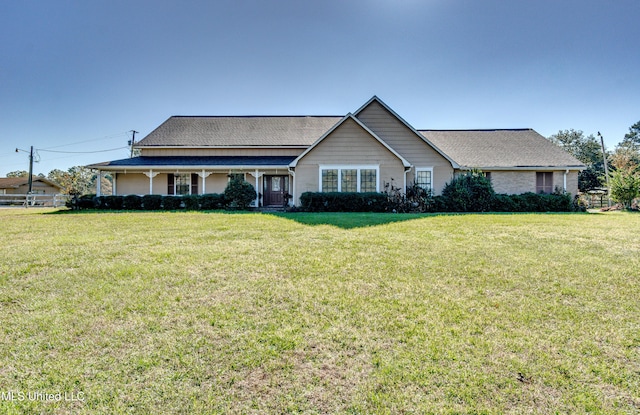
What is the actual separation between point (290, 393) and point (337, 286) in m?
2.21

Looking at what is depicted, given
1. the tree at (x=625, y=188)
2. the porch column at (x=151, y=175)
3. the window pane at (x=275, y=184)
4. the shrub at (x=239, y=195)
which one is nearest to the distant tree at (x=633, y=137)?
the tree at (x=625, y=188)

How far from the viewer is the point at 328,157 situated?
16609 mm

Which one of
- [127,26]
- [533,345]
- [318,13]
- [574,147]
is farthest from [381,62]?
[574,147]

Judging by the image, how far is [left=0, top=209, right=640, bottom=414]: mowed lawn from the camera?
237 cm

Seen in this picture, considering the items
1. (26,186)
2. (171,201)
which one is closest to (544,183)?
(171,201)

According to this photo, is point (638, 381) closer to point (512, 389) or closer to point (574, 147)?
point (512, 389)

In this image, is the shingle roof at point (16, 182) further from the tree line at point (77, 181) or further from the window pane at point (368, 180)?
the window pane at point (368, 180)

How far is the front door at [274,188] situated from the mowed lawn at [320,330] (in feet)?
47.3

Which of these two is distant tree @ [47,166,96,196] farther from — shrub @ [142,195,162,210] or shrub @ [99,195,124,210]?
shrub @ [142,195,162,210]

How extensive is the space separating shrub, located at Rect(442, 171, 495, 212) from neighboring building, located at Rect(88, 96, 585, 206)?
1642 mm

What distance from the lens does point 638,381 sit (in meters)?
2.55

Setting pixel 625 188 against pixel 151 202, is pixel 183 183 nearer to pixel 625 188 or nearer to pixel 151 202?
pixel 151 202

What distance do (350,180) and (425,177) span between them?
198 inches

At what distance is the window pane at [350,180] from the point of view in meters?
16.6
